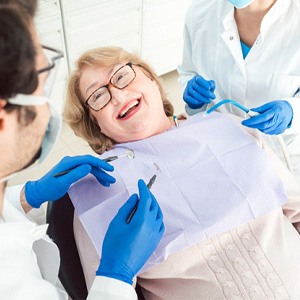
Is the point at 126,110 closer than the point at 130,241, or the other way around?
the point at 130,241

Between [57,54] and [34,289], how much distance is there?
0.55 m

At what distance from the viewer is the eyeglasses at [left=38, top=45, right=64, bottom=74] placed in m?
0.70

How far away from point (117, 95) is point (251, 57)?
1.75 feet

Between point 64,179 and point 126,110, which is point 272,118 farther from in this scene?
point 64,179

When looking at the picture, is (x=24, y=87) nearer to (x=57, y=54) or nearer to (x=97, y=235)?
(x=57, y=54)

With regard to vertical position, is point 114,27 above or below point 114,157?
below

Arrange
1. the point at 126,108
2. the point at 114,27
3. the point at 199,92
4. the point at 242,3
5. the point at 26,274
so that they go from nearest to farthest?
the point at 26,274, the point at 242,3, the point at 126,108, the point at 199,92, the point at 114,27

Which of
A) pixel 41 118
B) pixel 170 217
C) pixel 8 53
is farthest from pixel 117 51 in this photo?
pixel 8 53

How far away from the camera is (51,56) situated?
0.74 m

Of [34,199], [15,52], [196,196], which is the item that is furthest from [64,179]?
[15,52]

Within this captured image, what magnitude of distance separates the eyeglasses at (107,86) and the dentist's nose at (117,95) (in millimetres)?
13

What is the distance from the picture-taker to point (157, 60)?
10.5 ft

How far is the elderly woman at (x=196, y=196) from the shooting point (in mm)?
1115

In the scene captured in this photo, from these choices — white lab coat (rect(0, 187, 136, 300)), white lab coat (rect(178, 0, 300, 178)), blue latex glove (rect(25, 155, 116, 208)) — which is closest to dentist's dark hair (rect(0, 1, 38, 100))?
white lab coat (rect(0, 187, 136, 300))
